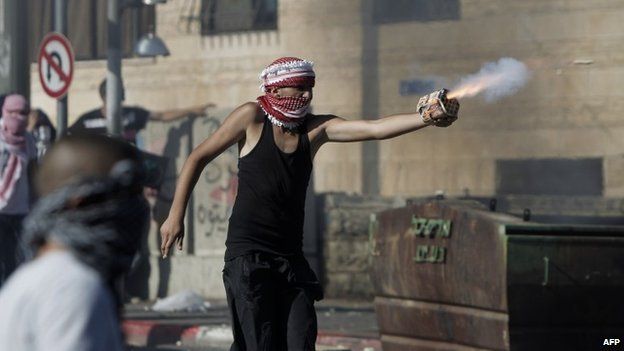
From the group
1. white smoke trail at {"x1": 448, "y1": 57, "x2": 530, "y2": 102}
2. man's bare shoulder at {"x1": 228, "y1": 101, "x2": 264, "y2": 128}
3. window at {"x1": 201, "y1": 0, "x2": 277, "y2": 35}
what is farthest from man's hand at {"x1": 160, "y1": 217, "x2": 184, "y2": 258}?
window at {"x1": 201, "y1": 0, "x2": 277, "y2": 35}

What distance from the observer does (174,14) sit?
85.3ft

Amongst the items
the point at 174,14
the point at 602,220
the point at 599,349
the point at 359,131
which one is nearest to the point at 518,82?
the point at 359,131

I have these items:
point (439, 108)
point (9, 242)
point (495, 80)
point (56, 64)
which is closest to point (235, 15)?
point (56, 64)

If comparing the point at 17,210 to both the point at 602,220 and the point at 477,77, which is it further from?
the point at 477,77

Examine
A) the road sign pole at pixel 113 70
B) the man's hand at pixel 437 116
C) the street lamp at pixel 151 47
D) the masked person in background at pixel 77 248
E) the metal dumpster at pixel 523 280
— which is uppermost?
the street lamp at pixel 151 47

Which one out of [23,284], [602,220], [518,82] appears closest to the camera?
[23,284]

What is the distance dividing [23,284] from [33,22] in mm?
25942

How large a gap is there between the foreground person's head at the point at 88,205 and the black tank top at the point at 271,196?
3402 millimetres

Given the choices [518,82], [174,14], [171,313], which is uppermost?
[174,14]

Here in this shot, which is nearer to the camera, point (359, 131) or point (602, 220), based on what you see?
point (359, 131)

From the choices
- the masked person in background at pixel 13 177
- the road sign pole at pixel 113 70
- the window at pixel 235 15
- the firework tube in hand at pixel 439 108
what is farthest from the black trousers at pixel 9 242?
the window at pixel 235 15

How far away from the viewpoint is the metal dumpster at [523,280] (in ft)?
27.1

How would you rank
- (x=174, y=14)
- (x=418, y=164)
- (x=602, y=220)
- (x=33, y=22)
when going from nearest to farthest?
1. (x=602, y=220)
2. (x=418, y=164)
3. (x=174, y=14)
4. (x=33, y=22)

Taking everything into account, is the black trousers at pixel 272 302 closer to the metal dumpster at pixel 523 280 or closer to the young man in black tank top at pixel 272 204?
the young man in black tank top at pixel 272 204
